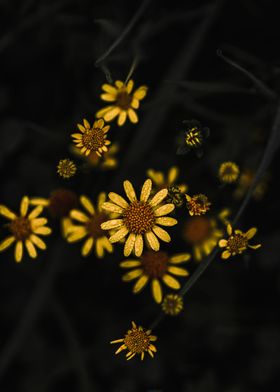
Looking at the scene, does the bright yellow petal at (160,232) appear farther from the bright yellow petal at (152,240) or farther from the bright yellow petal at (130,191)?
the bright yellow petal at (130,191)

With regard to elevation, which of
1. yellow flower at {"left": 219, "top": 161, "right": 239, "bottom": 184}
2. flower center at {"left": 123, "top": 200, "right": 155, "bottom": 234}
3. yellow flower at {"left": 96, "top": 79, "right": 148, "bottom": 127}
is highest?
yellow flower at {"left": 96, "top": 79, "right": 148, "bottom": 127}

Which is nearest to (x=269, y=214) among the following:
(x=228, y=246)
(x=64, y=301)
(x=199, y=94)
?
(x=199, y=94)

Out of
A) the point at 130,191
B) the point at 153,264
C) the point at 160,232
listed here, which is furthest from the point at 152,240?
the point at 153,264

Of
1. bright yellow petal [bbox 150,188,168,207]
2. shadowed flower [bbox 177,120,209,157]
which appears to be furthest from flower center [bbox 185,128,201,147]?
bright yellow petal [bbox 150,188,168,207]

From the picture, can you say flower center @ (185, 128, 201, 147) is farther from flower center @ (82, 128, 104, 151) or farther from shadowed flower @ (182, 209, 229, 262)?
shadowed flower @ (182, 209, 229, 262)

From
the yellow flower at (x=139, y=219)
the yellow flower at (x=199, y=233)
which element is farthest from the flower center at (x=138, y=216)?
the yellow flower at (x=199, y=233)
